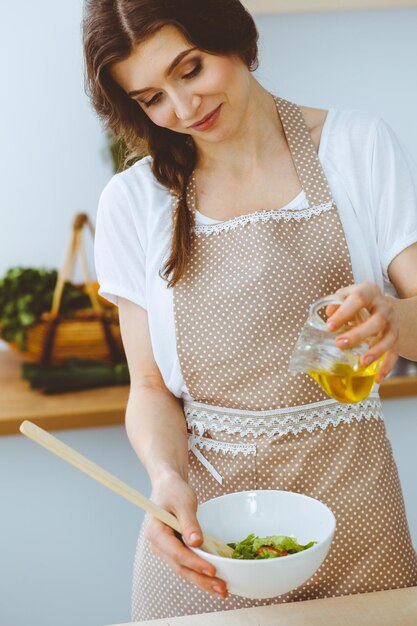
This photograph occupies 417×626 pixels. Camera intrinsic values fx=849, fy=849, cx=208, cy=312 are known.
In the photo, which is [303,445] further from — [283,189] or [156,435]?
[283,189]

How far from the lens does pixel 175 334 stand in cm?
133

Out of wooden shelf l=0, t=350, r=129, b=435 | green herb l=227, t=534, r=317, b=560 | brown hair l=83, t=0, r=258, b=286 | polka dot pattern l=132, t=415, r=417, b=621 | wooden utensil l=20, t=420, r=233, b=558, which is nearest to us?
wooden utensil l=20, t=420, r=233, b=558

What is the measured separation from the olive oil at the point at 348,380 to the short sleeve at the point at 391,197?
1.05ft

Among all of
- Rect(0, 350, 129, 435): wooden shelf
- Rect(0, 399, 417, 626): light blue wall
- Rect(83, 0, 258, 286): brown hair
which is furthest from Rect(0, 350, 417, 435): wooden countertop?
Rect(83, 0, 258, 286): brown hair

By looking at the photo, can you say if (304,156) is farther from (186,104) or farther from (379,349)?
(379,349)

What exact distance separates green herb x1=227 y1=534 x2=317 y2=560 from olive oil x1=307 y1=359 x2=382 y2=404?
0.18 meters

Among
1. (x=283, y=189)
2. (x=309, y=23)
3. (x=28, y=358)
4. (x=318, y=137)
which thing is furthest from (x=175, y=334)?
(x=309, y=23)

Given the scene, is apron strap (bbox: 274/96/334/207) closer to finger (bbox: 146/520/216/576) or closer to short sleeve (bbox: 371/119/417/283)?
short sleeve (bbox: 371/119/417/283)

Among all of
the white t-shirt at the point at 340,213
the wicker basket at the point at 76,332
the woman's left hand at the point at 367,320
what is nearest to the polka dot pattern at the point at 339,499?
the white t-shirt at the point at 340,213

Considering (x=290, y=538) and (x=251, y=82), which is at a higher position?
(x=251, y=82)

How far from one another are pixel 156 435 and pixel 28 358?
1085 millimetres

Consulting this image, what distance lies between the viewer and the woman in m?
1.23

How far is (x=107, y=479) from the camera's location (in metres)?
0.94

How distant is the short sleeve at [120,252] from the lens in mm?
1361
